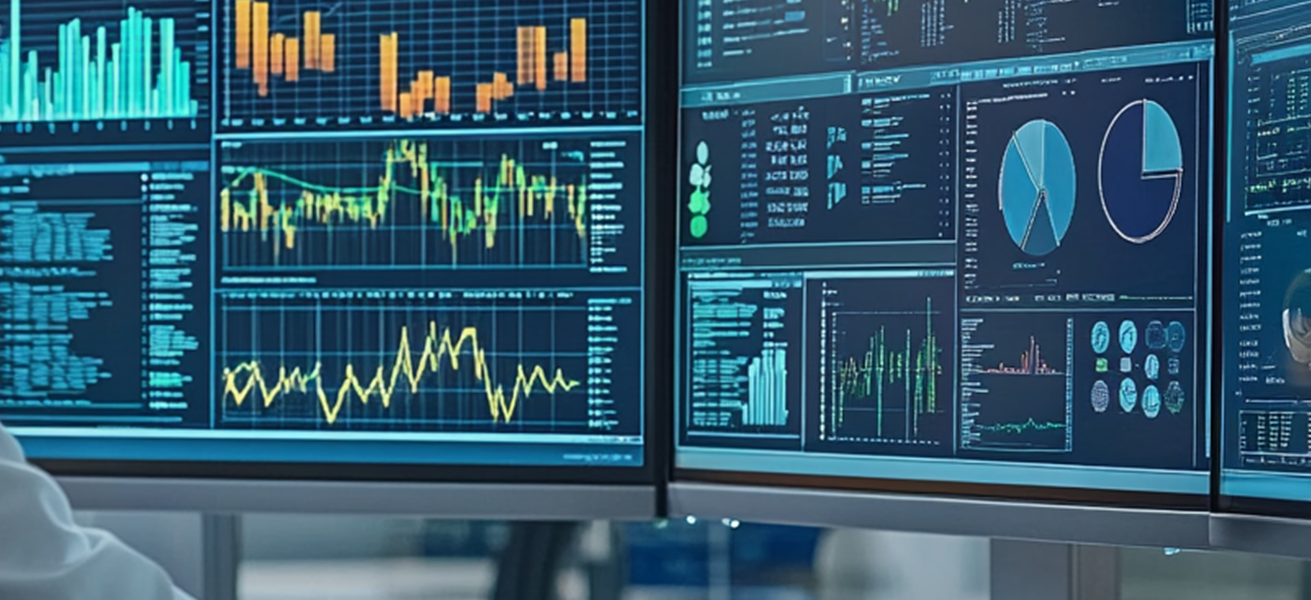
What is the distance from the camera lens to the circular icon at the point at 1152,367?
1020 millimetres

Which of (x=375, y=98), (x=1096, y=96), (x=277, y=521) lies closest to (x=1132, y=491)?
(x=1096, y=96)

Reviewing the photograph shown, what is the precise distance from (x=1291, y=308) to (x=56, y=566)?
0.76 meters

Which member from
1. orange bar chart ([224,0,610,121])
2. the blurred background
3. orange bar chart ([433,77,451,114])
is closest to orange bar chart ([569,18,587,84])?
orange bar chart ([224,0,610,121])

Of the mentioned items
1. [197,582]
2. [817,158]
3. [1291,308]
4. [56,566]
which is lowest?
[197,582]

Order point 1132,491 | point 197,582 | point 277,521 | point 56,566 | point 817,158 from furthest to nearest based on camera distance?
point 277,521, point 197,582, point 817,158, point 1132,491, point 56,566

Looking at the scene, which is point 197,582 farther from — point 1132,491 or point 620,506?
point 1132,491

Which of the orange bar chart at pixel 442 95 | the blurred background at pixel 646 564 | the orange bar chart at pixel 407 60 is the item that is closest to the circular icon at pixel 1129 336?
the blurred background at pixel 646 564

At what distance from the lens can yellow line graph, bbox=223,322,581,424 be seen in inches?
48.5

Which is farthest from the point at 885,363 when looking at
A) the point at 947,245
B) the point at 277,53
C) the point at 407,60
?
the point at 277,53

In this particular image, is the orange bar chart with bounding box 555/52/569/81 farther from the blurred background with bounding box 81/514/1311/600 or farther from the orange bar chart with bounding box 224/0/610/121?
the blurred background with bounding box 81/514/1311/600

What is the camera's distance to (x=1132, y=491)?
1.03 m

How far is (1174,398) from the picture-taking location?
101cm

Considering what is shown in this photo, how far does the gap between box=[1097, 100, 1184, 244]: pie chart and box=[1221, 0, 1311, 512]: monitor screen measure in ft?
0.13

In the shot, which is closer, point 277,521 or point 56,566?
point 56,566
